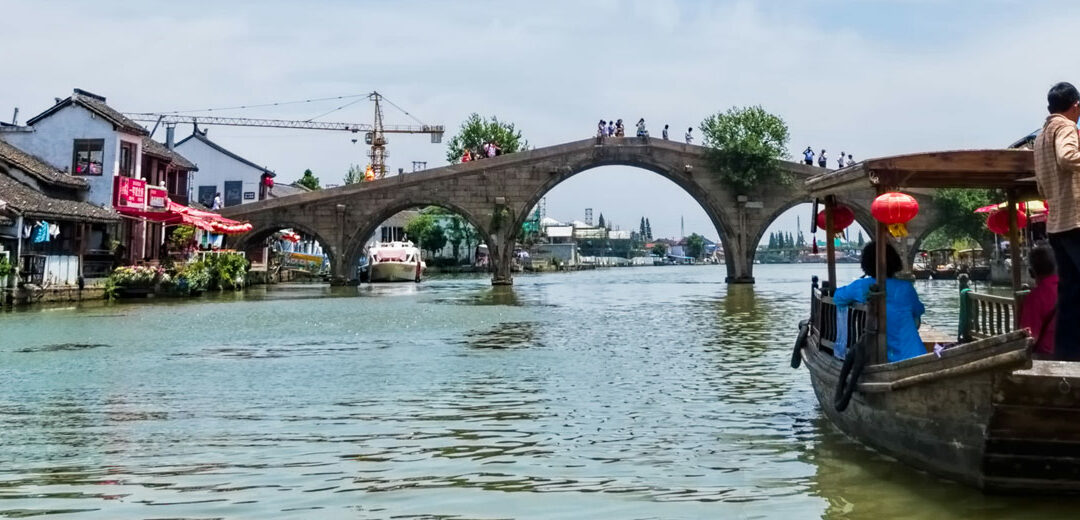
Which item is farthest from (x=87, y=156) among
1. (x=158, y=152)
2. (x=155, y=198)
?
(x=158, y=152)

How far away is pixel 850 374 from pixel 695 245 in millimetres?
140692

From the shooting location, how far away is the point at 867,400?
5.57 metres

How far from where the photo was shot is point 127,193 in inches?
1075

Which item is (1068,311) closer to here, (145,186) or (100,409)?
(100,409)

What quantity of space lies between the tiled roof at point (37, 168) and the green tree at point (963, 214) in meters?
30.2

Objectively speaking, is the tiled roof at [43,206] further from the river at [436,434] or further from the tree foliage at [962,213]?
the tree foliage at [962,213]

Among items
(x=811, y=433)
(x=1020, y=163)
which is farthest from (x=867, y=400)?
(x=1020, y=163)

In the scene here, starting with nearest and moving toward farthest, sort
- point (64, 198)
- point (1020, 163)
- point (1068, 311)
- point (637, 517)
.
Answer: point (637, 517), point (1068, 311), point (1020, 163), point (64, 198)

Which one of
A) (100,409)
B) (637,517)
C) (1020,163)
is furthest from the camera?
(100,409)

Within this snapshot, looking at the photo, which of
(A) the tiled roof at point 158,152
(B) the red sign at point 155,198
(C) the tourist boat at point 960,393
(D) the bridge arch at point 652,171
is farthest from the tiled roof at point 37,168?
(C) the tourist boat at point 960,393

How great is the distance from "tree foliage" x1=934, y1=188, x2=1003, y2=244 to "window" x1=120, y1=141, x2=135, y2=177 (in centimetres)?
2883

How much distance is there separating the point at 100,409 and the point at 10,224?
1591 centimetres

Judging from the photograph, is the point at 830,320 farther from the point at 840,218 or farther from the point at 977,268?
the point at 977,268

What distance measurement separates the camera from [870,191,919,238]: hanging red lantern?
17.2 feet
